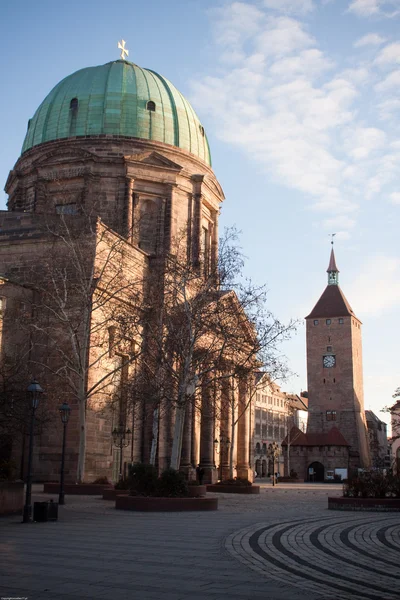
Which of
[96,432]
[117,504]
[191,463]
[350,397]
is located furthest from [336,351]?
[117,504]

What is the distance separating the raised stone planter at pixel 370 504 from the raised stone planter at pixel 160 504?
4.74 meters

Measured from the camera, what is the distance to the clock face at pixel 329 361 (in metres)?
101

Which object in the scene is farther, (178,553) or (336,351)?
(336,351)

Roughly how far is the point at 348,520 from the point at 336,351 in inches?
3318

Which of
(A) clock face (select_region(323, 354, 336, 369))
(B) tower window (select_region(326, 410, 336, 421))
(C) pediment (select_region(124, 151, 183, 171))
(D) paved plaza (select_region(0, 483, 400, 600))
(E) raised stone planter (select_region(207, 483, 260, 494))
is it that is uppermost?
(C) pediment (select_region(124, 151, 183, 171))

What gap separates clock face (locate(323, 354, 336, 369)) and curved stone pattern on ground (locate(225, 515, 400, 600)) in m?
84.6

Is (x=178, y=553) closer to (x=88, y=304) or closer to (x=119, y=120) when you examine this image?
(x=88, y=304)

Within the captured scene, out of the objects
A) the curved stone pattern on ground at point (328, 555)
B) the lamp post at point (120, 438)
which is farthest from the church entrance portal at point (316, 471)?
the curved stone pattern on ground at point (328, 555)

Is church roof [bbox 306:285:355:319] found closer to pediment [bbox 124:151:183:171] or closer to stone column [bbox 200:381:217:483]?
stone column [bbox 200:381:217:483]

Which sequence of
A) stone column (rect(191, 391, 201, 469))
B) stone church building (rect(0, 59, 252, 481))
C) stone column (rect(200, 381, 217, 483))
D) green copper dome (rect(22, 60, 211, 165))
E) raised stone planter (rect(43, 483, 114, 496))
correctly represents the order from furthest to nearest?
green copper dome (rect(22, 60, 211, 165)) < stone column (rect(200, 381, 217, 483)) < stone column (rect(191, 391, 201, 469)) < stone church building (rect(0, 59, 252, 481)) < raised stone planter (rect(43, 483, 114, 496))

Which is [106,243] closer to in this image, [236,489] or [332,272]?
[236,489]

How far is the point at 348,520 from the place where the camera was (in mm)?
18500

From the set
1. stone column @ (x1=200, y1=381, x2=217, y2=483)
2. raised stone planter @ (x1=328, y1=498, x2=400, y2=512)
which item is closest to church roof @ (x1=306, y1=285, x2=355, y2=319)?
stone column @ (x1=200, y1=381, x2=217, y2=483)

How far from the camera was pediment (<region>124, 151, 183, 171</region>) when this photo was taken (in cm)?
4694
